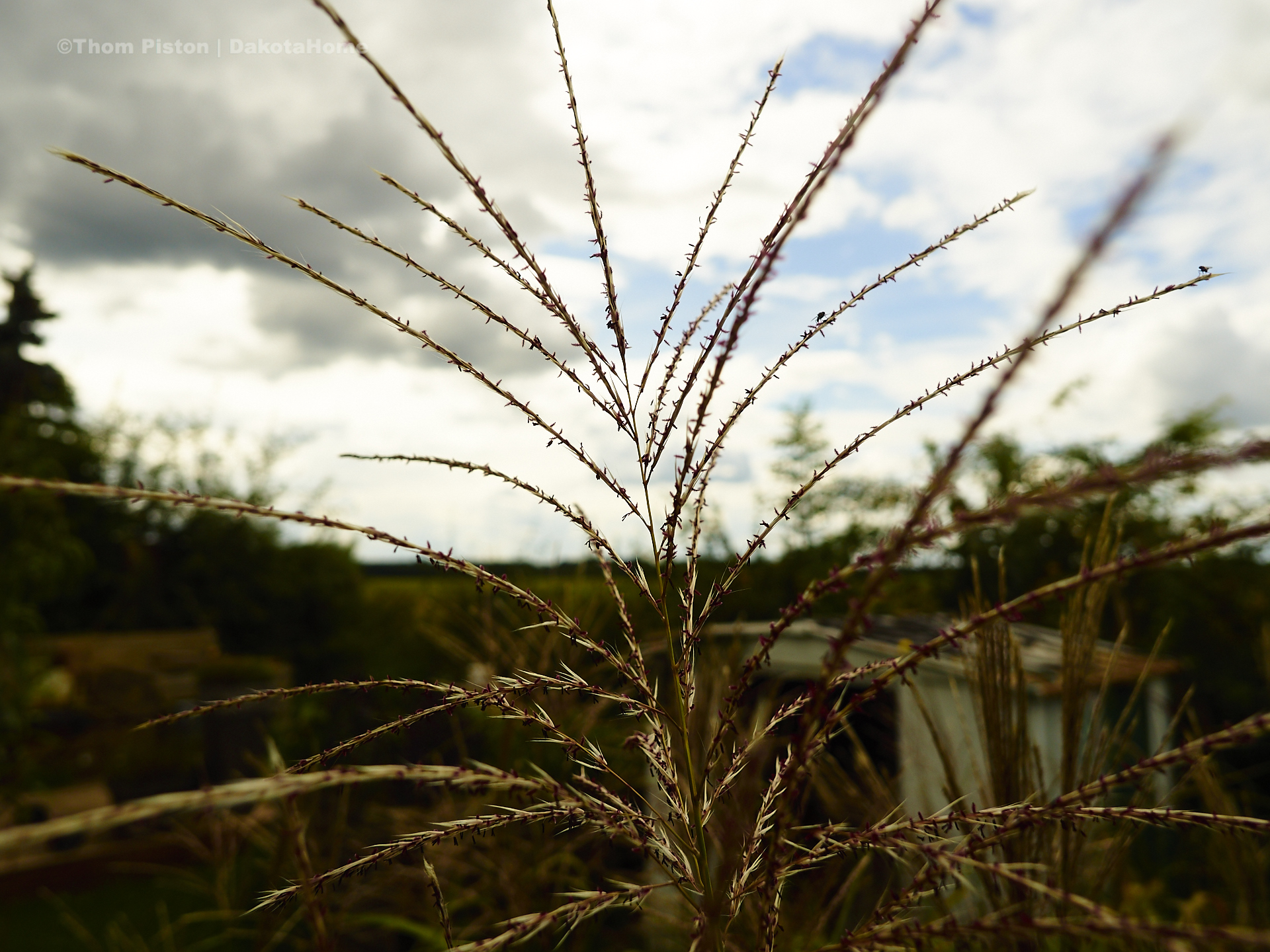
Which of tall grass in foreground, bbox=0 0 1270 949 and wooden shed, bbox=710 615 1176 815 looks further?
wooden shed, bbox=710 615 1176 815

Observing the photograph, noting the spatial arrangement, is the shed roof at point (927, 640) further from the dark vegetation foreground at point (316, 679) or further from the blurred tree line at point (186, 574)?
the blurred tree line at point (186, 574)

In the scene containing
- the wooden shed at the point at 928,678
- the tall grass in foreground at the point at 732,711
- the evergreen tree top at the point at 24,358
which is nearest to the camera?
the tall grass in foreground at the point at 732,711

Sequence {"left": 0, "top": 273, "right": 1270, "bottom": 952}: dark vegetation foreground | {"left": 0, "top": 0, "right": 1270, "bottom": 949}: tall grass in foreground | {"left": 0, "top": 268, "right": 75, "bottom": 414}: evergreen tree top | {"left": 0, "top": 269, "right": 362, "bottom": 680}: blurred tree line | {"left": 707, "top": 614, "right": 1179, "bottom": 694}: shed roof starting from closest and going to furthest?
{"left": 0, "top": 0, "right": 1270, "bottom": 949}: tall grass in foreground → {"left": 0, "top": 273, "right": 1270, "bottom": 952}: dark vegetation foreground → {"left": 707, "top": 614, "right": 1179, "bottom": 694}: shed roof → {"left": 0, "top": 269, "right": 362, "bottom": 680}: blurred tree line → {"left": 0, "top": 268, "right": 75, "bottom": 414}: evergreen tree top

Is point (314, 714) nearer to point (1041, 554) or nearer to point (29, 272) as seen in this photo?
point (1041, 554)

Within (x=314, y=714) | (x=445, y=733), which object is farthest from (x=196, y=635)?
(x=445, y=733)

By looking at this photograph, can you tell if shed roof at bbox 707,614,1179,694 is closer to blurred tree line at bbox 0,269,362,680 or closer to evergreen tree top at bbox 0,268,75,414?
blurred tree line at bbox 0,269,362,680

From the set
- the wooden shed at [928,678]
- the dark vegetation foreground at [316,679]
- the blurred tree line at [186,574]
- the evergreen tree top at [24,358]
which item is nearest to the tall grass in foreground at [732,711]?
the dark vegetation foreground at [316,679]

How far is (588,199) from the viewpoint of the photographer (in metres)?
1.03

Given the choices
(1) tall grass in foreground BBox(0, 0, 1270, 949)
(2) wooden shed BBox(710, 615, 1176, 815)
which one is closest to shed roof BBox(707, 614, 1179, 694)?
(2) wooden shed BBox(710, 615, 1176, 815)

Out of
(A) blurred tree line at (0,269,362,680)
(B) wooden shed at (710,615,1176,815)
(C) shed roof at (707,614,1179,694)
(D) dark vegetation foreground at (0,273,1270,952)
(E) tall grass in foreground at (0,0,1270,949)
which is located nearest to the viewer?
(E) tall grass in foreground at (0,0,1270,949)

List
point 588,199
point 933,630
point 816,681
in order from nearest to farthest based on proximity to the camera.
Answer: point 816,681, point 588,199, point 933,630

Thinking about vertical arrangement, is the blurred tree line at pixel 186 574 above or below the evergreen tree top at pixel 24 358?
below

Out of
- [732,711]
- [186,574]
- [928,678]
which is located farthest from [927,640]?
Answer: [186,574]

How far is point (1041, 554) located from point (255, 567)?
12627 mm
